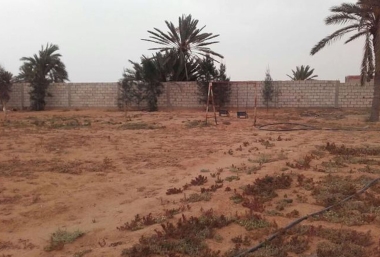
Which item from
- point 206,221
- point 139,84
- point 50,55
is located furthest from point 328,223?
point 50,55

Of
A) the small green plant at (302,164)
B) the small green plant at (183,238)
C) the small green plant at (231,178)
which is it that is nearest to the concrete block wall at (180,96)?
the small green plant at (302,164)

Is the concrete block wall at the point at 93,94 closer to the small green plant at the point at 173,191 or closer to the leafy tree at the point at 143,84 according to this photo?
the leafy tree at the point at 143,84

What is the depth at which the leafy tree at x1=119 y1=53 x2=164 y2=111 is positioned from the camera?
22859 millimetres

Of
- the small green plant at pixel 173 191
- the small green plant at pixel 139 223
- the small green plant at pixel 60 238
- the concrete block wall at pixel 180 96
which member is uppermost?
the concrete block wall at pixel 180 96

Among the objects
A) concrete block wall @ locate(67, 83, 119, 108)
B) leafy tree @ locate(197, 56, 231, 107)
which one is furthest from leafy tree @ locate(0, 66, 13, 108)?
leafy tree @ locate(197, 56, 231, 107)

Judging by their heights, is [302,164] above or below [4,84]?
below

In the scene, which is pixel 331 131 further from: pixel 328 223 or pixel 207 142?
pixel 328 223

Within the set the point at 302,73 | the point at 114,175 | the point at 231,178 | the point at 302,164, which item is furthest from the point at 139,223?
the point at 302,73

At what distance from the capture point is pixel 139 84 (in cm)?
2308

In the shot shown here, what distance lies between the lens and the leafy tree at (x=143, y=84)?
22.9 m

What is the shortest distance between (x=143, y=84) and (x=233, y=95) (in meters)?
5.56

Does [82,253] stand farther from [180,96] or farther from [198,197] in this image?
[180,96]

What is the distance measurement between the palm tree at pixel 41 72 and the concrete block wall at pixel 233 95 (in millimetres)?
727

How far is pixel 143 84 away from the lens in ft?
75.3
